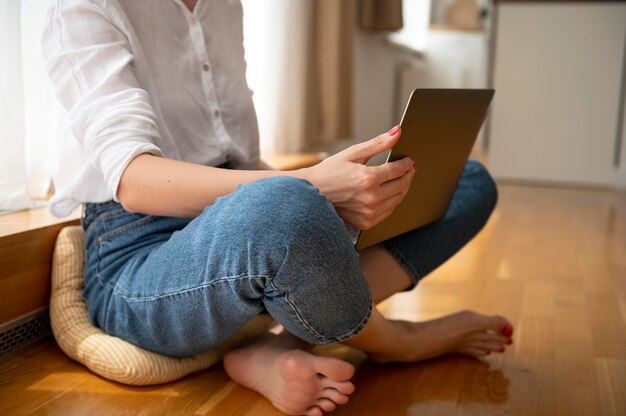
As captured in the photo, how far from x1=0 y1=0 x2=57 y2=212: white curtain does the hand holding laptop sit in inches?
25.3

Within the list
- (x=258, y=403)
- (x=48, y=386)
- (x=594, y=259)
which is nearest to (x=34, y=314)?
(x=48, y=386)

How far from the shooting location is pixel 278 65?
2.59 metres

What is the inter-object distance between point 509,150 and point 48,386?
3451mm

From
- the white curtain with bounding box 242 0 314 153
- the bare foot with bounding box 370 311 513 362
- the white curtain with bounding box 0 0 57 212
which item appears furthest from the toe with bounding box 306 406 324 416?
the white curtain with bounding box 242 0 314 153

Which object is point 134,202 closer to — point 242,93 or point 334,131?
point 242,93

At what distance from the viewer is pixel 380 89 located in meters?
4.19

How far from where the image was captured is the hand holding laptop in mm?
866

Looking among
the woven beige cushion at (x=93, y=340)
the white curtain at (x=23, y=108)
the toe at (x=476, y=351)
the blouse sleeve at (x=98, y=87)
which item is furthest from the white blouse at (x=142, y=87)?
the toe at (x=476, y=351)

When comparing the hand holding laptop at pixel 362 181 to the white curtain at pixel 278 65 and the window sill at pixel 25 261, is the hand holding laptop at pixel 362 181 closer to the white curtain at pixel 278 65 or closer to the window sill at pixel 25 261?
the window sill at pixel 25 261

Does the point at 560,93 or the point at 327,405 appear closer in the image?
the point at 327,405

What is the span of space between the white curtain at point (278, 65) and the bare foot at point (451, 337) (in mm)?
1449

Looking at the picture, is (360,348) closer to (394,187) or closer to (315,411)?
(315,411)

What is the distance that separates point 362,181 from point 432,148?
22 centimetres

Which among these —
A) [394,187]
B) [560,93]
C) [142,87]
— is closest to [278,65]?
[142,87]
